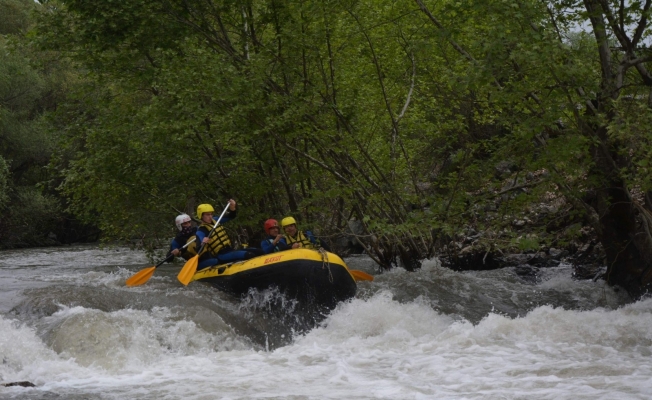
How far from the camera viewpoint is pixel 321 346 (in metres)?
8.26

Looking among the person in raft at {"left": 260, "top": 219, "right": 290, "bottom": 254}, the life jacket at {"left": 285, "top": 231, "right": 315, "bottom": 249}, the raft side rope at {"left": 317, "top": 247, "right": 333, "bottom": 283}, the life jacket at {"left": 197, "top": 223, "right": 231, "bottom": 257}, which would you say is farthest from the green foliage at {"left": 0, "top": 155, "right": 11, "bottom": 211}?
the raft side rope at {"left": 317, "top": 247, "right": 333, "bottom": 283}

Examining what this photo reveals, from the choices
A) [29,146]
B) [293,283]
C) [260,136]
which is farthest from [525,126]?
[29,146]

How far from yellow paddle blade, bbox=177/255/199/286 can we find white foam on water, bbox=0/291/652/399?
1189 millimetres

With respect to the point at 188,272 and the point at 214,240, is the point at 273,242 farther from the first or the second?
the point at 188,272

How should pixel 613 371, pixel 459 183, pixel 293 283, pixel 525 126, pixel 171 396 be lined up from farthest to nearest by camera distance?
pixel 459 183
pixel 293 283
pixel 525 126
pixel 613 371
pixel 171 396

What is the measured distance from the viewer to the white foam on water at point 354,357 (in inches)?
247

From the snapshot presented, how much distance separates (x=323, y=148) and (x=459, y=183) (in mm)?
2608

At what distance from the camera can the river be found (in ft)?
20.7

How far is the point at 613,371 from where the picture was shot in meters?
6.63

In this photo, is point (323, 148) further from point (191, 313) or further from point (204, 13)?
point (191, 313)

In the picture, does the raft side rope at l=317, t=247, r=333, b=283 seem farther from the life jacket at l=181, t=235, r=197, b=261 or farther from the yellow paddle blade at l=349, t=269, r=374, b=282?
the life jacket at l=181, t=235, r=197, b=261

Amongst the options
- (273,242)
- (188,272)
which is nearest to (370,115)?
(273,242)

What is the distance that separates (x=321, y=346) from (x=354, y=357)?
725 mm

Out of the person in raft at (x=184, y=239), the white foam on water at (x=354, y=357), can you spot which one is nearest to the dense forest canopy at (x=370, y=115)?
the white foam on water at (x=354, y=357)
